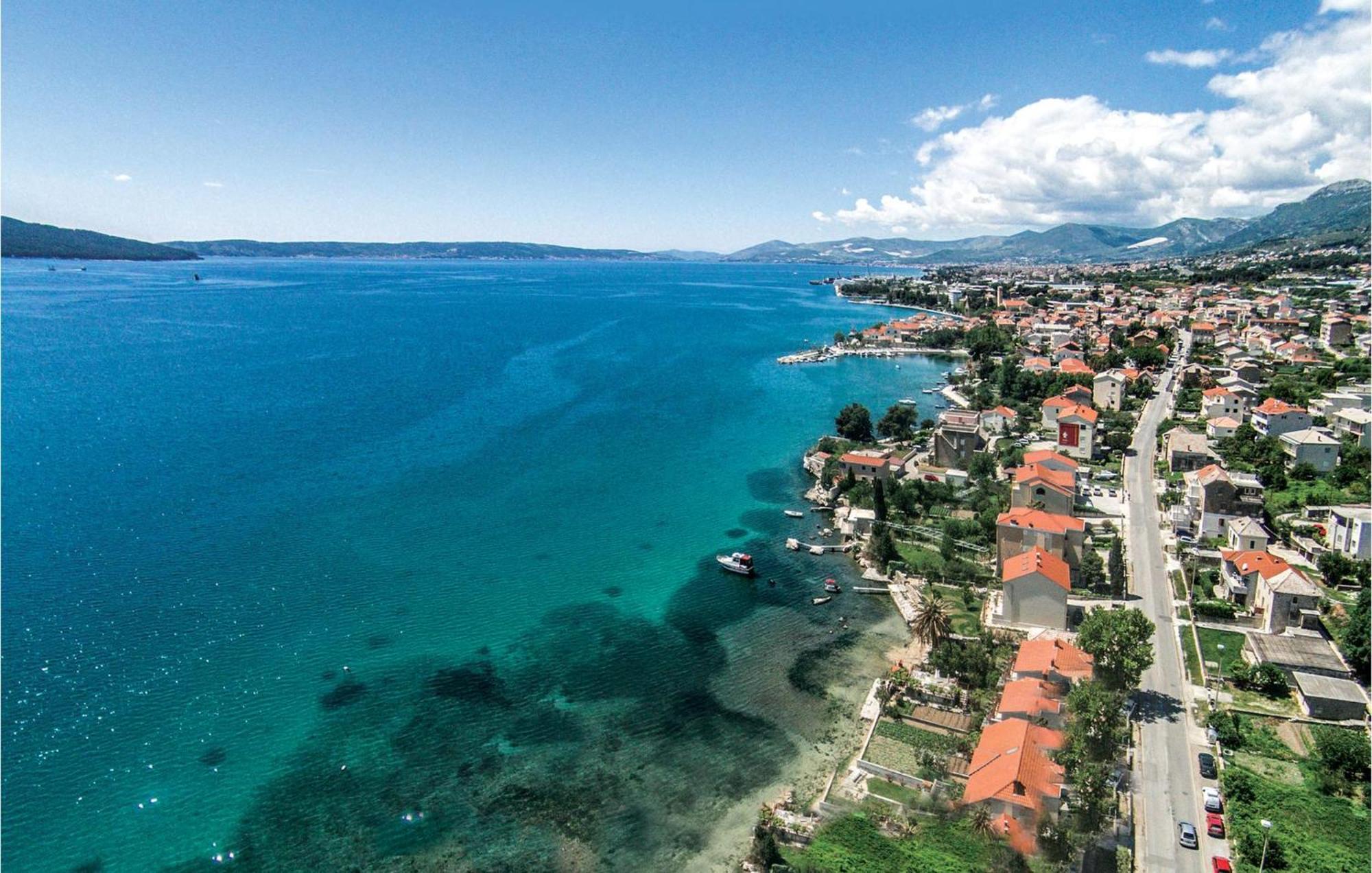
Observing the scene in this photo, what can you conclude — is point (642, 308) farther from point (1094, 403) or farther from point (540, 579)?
point (540, 579)

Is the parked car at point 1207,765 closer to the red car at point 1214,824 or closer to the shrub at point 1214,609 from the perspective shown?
the red car at point 1214,824

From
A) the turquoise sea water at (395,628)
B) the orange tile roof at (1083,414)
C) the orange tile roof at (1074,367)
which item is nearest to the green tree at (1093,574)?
the turquoise sea water at (395,628)

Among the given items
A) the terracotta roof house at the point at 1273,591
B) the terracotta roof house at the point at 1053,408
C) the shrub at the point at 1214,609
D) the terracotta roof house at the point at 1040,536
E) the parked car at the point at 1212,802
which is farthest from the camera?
the terracotta roof house at the point at 1053,408

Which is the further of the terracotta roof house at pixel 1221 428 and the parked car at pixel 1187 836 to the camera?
the terracotta roof house at pixel 1221 428

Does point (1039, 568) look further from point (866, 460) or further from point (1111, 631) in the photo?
point (866, 460)

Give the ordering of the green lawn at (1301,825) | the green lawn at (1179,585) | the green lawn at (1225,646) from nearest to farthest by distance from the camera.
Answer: the green lawn at (1301,825) < the green lawn at (1225,646) < the green lawn at (1179,585)

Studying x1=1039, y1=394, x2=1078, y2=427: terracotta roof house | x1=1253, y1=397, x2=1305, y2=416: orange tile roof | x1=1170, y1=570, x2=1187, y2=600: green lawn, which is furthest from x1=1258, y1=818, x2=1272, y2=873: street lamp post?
x1=1039, y1=394, x2=1078, y2=427: terracotta roof house

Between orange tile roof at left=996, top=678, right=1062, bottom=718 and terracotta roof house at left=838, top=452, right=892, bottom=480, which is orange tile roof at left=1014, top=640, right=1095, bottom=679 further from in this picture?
terracotta roof house at left=838, top=452, right=892, bottom=480
